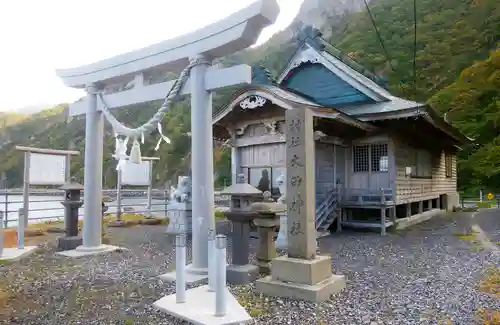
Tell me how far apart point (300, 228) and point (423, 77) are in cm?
3379

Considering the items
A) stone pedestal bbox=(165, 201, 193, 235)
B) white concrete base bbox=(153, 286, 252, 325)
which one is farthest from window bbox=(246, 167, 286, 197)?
white concrete base bbox=(153, 286, 252, 325)

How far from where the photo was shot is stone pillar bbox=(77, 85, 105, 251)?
26.2ft

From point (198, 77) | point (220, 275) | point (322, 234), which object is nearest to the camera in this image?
point (220, 275)

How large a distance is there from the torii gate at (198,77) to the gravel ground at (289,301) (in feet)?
3.48

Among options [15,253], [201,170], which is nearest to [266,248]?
[201,170]

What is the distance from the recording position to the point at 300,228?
16.9 ft

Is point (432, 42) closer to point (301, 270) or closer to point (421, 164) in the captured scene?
point (421, 164)

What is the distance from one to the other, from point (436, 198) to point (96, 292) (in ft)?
55.1

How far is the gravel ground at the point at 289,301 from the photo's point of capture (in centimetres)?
421

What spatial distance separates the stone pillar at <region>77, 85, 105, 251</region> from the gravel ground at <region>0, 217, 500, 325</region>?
2.05ft

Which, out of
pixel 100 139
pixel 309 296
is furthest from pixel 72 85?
pixel 309 296

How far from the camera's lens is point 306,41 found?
14516mm

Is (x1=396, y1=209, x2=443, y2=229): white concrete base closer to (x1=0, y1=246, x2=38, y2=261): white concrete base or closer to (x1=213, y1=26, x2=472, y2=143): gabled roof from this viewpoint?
(x1=213, y1=26, x2=472, y2=143): gabled roof

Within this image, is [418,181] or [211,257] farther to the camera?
[418,181]
